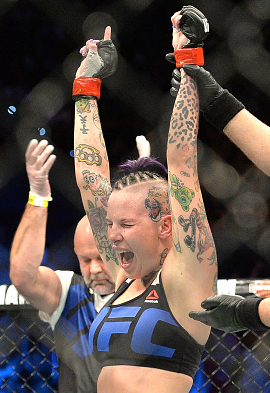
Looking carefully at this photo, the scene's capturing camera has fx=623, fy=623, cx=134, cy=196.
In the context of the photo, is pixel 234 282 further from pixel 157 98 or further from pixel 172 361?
pixel 157 98

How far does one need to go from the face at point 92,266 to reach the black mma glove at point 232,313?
3.93 feet

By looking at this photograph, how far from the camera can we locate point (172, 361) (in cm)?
168

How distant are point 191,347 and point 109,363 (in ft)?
→ 0.78

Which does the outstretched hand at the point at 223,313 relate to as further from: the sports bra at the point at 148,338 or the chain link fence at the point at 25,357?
the chain link fence at the point at 25,357

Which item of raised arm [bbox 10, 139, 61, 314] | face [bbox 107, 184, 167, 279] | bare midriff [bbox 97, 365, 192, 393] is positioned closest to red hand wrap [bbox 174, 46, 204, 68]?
face [bbox 107, 184, 167, 279]

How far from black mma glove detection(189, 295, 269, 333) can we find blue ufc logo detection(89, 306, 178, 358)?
0.29m

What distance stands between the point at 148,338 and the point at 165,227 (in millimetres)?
330

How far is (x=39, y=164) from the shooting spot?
238 centimetres

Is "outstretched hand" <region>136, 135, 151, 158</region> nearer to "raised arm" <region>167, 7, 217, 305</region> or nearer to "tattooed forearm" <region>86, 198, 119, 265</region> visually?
"tattooed forearm" <region>86, 198, 119, 265</region>

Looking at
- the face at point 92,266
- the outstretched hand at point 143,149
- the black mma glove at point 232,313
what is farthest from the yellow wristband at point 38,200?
the black mma glove at point 232,313


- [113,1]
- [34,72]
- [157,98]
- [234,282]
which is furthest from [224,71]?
[234,282]

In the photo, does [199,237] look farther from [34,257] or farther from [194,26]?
[34,257]

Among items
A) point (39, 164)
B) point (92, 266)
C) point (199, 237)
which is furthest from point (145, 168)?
point (92, 266)

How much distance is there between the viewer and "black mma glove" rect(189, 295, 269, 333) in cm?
133
